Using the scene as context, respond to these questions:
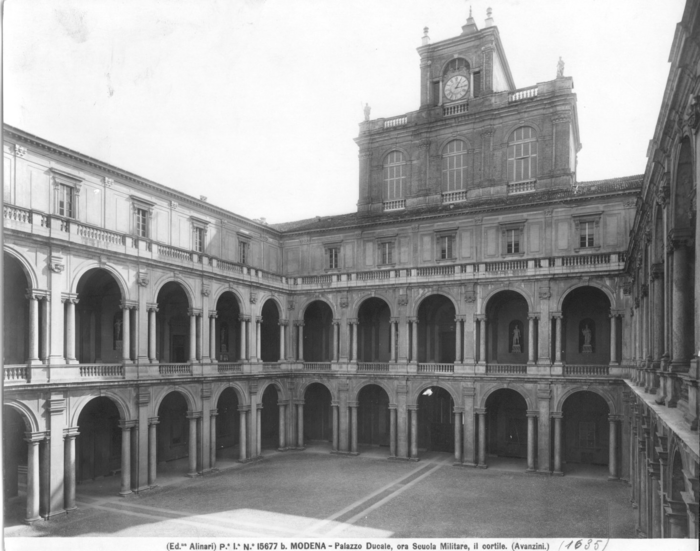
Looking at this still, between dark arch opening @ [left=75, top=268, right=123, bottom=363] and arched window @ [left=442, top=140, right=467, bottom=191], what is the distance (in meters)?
21.1

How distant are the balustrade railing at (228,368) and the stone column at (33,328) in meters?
11.1

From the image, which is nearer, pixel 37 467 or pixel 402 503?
pixel 37 467

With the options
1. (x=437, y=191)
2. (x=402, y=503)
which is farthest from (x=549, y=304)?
(x=402, y=503)

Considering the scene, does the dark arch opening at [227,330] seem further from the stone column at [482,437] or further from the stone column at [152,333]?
the stone column at [482,437]

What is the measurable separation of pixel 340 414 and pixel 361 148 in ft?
60.1

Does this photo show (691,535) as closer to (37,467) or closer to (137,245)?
(37,467)

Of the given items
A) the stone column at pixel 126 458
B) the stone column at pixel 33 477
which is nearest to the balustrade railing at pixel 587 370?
the stone column at pixel 126 458

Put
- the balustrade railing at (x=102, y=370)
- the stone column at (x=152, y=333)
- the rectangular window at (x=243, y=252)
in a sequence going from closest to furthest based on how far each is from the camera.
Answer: the balustrade railing at (x=102, y=370)
the stone column at (x=152, y=333)
the rectangular window at (x=243, y=252)

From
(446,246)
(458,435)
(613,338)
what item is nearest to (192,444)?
(458,435)

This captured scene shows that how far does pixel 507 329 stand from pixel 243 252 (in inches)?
687

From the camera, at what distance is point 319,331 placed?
40438 mm

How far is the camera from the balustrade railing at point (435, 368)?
32.8 m

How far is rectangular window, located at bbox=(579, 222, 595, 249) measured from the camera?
30.7 m

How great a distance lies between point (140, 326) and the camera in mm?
25906
